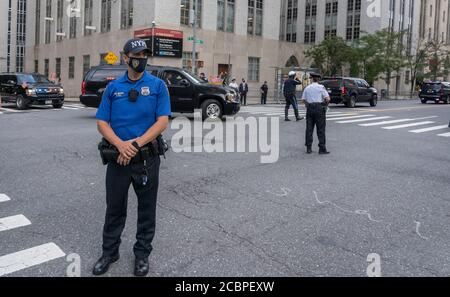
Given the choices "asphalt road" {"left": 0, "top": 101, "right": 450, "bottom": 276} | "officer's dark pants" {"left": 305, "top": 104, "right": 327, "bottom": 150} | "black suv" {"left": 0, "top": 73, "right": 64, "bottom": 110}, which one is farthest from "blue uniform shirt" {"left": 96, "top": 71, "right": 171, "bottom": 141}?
"black suv" {"left": 0, "top": 73, "right": 64, "bottom": 110}

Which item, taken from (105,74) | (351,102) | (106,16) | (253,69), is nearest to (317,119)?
(105,74)

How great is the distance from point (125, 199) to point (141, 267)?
1.91 ft

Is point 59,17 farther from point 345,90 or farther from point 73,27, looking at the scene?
point 345,90

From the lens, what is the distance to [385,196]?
22.3 ft

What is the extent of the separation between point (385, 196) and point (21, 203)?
4.91 m

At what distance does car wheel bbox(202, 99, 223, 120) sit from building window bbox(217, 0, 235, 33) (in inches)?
1104

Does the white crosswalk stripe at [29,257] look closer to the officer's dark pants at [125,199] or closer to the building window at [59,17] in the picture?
the officer's dark pants at [125,199]

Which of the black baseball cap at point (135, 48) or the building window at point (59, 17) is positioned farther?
the building window at point (59, 17)

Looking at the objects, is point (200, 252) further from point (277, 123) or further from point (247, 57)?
point (247, 57)

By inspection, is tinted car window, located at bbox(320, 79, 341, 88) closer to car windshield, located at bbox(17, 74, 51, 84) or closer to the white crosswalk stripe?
car windshield, located at bbox(17, 74, 51, 84)

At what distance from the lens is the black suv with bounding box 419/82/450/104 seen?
124ft

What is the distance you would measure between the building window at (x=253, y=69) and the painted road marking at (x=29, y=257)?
42304 millimetres

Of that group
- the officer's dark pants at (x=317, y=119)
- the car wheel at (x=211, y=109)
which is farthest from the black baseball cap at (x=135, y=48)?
the car wheel at (x=211, y=109)

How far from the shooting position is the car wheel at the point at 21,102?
21906 millimetres
